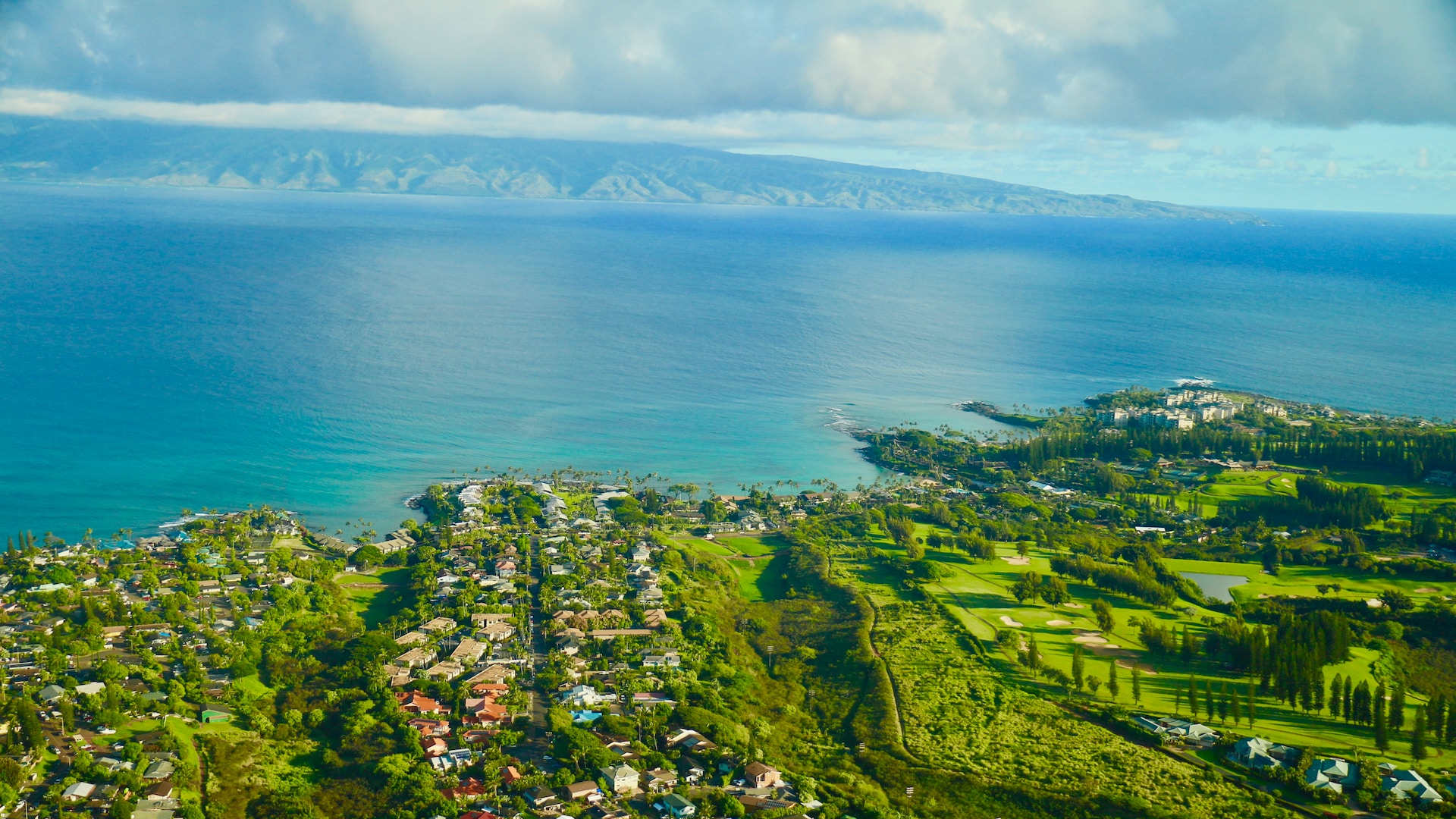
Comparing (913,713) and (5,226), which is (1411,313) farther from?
(5,226)

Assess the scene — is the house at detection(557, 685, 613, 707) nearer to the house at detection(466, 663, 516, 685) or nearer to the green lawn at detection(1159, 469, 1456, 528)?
the house at detection(466, 663, 516, 685)

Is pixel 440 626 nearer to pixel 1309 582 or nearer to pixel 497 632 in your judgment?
pixel 497 632

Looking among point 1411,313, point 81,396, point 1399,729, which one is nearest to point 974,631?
point 1399,729

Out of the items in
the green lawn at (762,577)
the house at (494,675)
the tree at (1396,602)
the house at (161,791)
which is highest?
the tree at (1396,602)

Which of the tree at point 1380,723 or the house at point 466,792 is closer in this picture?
the house at point 466,792

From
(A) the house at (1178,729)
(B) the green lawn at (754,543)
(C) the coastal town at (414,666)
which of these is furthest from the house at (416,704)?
(A) the house at (1178,729)

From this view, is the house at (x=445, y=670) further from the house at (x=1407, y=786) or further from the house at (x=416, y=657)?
the house at (x=1407, y=786)
